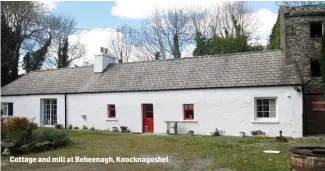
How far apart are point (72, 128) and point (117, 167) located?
16415mm

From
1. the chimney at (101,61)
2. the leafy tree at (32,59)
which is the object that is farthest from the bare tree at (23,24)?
the chimney at (101,61)

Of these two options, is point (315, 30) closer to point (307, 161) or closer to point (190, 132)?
point (190, 132)

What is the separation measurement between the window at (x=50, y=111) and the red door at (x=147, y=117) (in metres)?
8.69

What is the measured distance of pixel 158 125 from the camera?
22609 mm

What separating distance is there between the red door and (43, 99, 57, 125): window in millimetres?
8689

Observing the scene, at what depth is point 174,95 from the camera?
2206 centimetres

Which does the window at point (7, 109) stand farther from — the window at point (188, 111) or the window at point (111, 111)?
the window at point (188, 111)

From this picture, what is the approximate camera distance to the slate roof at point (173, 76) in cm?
2022

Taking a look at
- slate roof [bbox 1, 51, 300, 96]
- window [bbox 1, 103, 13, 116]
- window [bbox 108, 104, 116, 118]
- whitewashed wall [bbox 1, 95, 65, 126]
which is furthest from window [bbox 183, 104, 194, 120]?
window [bbox 1, 103, 13, 116]

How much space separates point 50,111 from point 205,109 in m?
13.9

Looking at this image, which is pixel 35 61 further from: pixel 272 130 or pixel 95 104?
pixel 272 130

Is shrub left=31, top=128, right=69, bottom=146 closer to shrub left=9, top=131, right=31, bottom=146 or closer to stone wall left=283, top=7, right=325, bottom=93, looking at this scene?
shrub left=9, top=131, right=31, bottom=146

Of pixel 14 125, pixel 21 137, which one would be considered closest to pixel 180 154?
pixel 21 137

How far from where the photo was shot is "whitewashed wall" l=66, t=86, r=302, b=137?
18.9 m
